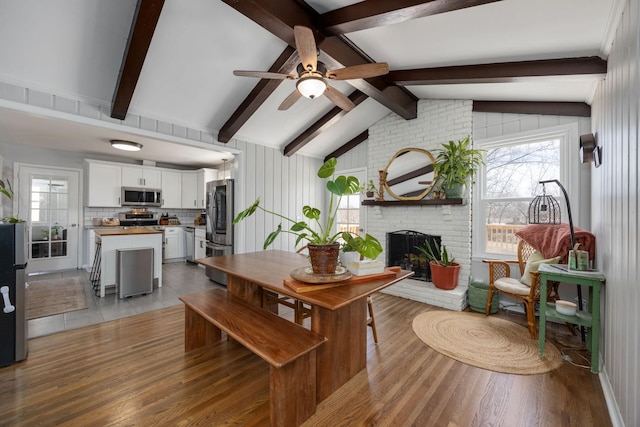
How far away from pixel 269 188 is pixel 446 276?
10.3 feet

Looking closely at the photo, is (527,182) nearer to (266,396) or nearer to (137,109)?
(266,396)

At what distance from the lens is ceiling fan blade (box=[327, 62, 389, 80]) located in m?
1.97

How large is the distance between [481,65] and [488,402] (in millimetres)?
2962

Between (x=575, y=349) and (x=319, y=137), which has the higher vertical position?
(x=319, y=137)

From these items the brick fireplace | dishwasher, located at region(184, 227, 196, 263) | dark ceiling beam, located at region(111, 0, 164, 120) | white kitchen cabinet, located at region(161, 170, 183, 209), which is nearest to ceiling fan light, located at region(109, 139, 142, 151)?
dark ceiling beam, located at region(111, 0, 164, 120)

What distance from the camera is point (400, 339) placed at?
257 centimetres

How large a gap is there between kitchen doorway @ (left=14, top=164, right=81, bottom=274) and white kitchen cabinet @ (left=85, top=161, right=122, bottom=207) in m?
0.45

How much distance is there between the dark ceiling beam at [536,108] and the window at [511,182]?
0.21 meters

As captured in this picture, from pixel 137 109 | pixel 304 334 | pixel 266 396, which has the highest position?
pixel 137 109

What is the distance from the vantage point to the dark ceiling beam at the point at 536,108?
288 cm

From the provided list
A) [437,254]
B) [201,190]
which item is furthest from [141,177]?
[437,254]

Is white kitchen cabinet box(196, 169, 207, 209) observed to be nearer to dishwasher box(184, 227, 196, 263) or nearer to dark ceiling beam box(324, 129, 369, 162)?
dishwasher box(184, 227, 196, 263)

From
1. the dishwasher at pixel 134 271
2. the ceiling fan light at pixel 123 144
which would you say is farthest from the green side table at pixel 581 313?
the ceiling fan light at pixel 123 144

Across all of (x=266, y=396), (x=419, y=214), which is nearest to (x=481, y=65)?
(x=419, y=214)
